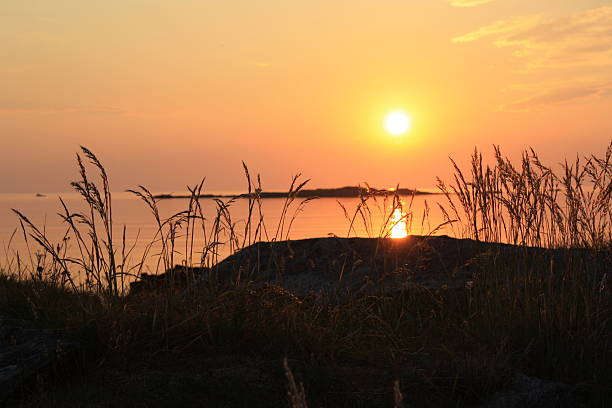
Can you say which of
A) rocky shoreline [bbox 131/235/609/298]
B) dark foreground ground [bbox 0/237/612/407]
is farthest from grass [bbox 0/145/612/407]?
rocky shoreline [bbox 131/235/609/298]

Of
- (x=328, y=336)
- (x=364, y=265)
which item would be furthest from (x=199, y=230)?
(x=328, y=336)

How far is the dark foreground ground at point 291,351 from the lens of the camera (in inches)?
Answer: 132

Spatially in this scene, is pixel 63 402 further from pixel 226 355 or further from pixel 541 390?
pixel 541 390

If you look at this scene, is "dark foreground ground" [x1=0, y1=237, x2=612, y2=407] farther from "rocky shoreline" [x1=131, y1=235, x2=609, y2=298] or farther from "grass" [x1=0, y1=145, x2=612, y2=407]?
"rocky shoreline" [x1=131, y1=235, x2=609, y2=298]

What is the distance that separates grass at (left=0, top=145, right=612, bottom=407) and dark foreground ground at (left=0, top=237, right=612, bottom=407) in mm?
11

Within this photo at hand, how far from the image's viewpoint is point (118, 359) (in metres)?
3.67

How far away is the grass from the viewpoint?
3387mm

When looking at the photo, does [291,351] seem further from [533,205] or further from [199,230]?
[199,230]

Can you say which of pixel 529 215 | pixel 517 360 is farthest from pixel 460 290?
pixel 517 360

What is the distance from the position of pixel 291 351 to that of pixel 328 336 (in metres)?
0.31

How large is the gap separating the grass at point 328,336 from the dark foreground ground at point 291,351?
1 cm

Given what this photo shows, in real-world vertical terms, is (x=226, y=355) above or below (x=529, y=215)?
Answer: below

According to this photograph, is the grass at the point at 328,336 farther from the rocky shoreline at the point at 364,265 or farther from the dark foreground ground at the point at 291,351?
the rocky shoreline at the point at 364,265

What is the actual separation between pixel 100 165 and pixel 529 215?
10.2 feet
